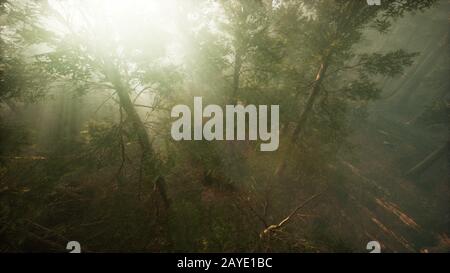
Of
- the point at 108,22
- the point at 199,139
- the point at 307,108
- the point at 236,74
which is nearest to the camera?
the point at 108,22

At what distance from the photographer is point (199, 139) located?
30.5ft

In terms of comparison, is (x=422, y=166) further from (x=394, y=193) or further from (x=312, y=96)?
(x=312, y=96)

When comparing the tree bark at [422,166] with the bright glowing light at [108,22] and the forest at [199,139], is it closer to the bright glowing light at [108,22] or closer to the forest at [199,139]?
the forest at [199,139]

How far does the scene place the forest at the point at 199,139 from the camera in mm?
6777

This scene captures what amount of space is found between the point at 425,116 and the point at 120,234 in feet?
70.3

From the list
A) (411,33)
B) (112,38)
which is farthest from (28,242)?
(411,33)

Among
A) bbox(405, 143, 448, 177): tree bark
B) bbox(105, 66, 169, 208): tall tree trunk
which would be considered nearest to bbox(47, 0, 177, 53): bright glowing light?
bbox(105, 66, 169, 208): tall tree trunk

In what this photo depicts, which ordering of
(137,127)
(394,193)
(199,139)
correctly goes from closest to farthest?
(137,127)
(199,139)
(394,193)

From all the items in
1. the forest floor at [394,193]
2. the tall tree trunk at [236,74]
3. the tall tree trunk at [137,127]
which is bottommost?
the forest floor at [394,193]

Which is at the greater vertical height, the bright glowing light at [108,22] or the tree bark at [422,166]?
the bright glowing light at [108,22]

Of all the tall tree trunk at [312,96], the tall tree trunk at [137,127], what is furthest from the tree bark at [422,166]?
the tall tree trunk at [137,127]

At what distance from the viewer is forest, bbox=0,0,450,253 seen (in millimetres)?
6777

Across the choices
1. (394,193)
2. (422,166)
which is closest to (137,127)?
(394,193)

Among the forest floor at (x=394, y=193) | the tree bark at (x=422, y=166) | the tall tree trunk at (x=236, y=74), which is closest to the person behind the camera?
the tall tree trunk at (x=236, y=74)
